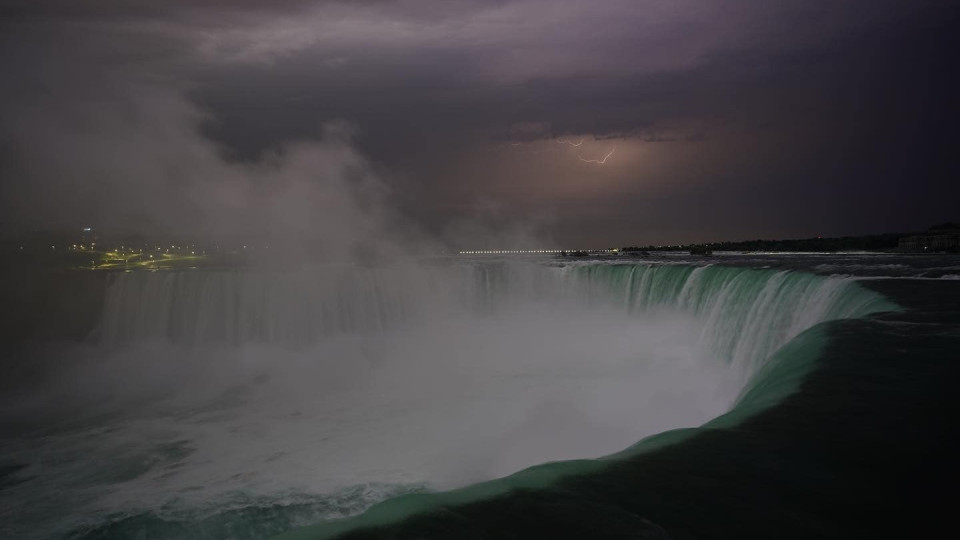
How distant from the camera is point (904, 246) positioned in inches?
1945

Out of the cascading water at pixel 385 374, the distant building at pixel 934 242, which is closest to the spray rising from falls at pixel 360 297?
the cascading water at pixel 385 374

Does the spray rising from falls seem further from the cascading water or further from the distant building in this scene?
the distant building

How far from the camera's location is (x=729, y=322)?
51.1 ft

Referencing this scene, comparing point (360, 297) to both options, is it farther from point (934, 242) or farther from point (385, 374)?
point (934, 242)

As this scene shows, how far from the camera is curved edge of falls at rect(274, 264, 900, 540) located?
3.50 metres

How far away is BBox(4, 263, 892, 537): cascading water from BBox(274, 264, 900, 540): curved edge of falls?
10cm

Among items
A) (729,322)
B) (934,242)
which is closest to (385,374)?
(729,322)

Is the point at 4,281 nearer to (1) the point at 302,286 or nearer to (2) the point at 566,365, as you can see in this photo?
(1) the point at 302,286

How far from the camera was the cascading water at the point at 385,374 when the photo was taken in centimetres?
1045

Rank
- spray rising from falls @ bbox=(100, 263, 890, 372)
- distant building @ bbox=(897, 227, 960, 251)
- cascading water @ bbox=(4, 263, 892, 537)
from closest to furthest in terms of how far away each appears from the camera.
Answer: cascading water @ bbox=(4, 263, 892, 537), spray rising from falls @ bbox=(100, 263, 890, 372), distant building @ bbox=(897, 227, 960, 251)

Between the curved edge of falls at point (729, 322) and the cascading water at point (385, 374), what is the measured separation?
10 cm

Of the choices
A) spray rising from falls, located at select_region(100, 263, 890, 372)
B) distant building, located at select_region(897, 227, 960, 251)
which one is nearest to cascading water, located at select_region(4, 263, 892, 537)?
spray rising from falls, located at select_region(100, 263, 890, 372)

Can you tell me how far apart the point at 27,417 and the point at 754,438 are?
19590 millimetres

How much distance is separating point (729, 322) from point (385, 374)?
11.5 meters
